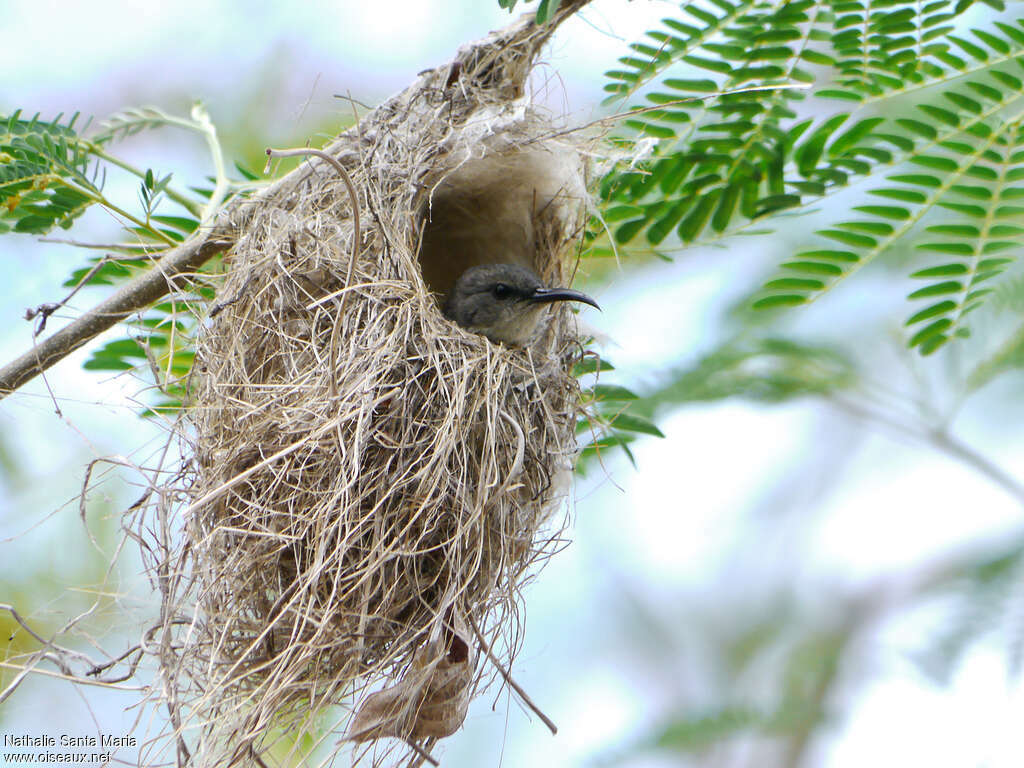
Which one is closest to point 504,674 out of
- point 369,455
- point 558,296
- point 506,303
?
point 369,455

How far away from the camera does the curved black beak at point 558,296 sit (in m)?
2.51

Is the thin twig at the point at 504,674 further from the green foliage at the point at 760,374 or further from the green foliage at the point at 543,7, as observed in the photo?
the green foliage at the point at 543,7

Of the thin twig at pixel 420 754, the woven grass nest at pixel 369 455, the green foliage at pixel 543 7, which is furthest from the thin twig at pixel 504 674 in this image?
the green foliage at pixel 543 7

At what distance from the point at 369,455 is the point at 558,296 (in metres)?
0.83

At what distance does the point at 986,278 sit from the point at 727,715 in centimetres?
244

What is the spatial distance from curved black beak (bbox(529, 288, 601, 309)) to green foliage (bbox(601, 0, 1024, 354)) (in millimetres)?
212

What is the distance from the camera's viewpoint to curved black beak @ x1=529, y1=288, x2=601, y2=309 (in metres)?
2.51

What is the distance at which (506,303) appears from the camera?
2809 millimetres

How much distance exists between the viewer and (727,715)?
13.5ft

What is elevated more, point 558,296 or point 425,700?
point 558,296

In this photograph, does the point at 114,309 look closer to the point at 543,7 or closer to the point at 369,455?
the point at 369,455

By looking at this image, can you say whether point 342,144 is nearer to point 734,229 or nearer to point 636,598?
point 734,229

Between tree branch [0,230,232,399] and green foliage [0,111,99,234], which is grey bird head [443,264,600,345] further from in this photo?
green foliage [0,111,99,234]

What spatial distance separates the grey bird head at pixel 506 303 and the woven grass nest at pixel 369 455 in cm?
24
